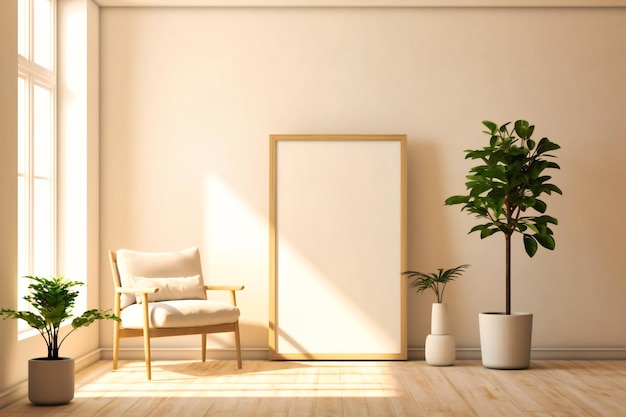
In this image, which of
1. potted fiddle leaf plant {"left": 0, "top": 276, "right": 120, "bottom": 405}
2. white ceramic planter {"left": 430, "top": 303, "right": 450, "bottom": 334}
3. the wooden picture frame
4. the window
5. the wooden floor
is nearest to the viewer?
the wooden floor

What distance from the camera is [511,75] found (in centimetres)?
675

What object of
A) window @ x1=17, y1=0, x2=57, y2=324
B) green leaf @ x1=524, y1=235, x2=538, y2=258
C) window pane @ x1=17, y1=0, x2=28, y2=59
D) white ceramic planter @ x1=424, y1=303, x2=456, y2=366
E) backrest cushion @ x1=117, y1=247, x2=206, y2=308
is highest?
window pane @ x1=17, y1=0, x2=28, y2=59

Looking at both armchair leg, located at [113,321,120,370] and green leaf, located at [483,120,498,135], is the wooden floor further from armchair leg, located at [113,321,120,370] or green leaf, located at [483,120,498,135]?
green leaf, located at [483,120,498,135]

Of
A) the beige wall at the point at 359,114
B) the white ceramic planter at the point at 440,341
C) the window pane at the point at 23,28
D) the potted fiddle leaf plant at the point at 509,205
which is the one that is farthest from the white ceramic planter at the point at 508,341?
the window pane at the point at 23,28

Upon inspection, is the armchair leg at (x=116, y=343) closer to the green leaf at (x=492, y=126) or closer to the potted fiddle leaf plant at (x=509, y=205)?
the potted fiddle leaf plant at (x=509, y=205)

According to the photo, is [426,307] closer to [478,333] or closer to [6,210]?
[478,333]

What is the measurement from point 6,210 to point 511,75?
4.03 metres

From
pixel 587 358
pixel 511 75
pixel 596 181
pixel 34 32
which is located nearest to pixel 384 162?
pixel 511 75

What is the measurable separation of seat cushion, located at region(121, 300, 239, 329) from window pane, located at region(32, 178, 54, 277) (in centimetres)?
72

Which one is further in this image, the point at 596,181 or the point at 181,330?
the point at 596,181

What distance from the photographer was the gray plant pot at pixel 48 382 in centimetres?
475

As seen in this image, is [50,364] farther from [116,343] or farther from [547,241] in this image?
[547,241]

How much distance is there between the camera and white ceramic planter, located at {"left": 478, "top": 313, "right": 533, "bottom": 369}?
19.9ft

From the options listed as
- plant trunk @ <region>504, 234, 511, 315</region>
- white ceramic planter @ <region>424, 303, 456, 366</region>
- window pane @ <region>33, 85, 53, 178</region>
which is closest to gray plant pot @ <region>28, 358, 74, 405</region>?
window pane @ <region>33, 85, 53, 178</region>
